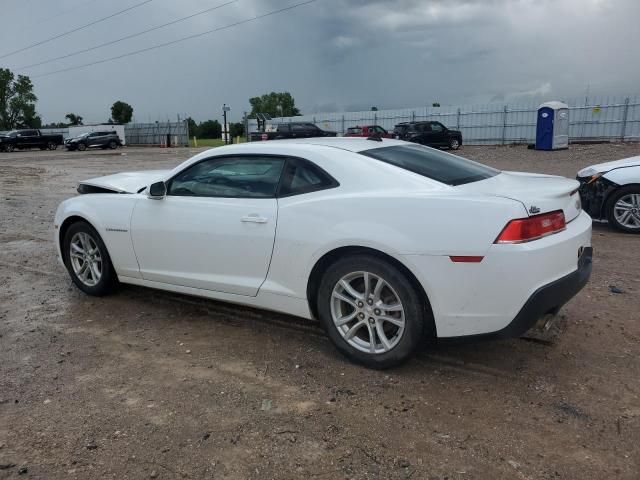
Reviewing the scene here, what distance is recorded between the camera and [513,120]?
32156 millimetres

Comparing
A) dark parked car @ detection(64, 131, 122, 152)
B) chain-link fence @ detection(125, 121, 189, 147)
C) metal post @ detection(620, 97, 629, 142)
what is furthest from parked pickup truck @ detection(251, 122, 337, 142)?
dark parked car @ detection(64, 131, 122, 152)

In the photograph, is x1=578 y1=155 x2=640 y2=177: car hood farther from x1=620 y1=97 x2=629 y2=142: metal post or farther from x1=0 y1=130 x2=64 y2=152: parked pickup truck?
x1=0 y1=130 x2=64 y2=152: parked pickup truck

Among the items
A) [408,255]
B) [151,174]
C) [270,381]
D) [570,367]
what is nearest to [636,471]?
[570,367]

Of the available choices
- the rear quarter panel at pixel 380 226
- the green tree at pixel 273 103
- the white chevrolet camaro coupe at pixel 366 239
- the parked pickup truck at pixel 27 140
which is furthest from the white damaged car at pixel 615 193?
the green tree at pixel 273 103

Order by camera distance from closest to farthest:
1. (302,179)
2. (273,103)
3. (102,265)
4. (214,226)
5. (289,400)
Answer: (289,400) < (302,179) < (214,226) < (102,265) < (273,103)

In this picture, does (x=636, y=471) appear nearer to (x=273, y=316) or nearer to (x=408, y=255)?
(x=408, y=255)

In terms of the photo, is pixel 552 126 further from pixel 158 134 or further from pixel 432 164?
pixel 158 134

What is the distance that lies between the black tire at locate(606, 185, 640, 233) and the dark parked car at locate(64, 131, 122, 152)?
140 ft

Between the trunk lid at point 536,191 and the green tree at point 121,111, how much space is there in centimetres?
9307

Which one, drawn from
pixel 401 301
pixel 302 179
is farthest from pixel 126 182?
pixel 401 301

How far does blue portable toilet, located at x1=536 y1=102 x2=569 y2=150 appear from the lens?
25000 millimetres

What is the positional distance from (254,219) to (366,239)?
2.97 ft

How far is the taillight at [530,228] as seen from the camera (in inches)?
119

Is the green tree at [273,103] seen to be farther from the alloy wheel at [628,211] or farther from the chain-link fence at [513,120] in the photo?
the alloy wheel at [628,211]
